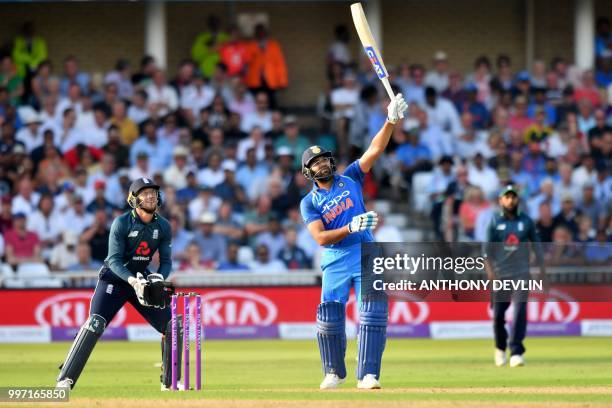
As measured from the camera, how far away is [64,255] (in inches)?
810

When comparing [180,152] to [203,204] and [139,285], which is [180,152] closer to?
[203,204]

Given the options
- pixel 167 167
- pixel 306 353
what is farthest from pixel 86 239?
pixel 306 353

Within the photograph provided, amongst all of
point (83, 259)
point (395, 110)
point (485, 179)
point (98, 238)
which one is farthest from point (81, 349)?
point (485, 179)

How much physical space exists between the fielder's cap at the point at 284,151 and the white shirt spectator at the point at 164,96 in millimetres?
2066

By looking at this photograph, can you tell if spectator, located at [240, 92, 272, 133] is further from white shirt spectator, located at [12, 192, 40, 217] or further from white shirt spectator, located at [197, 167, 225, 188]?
white shirt spectator, located at [12, 192, 40, 217]

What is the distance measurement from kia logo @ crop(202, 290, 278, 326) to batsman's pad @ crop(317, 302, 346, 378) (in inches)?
320

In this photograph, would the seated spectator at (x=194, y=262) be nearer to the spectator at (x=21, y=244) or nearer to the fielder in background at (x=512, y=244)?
the spectator at (x=21, y=244)

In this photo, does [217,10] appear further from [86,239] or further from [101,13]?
[86,239]

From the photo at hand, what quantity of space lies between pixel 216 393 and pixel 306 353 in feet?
19.3

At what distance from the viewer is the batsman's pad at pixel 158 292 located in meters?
11.6

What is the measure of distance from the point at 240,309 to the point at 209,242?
58.3 inches

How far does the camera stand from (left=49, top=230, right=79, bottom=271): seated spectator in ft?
67.2

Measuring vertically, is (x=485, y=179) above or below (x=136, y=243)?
above

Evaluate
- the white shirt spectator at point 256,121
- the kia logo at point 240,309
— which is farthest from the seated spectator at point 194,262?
the white shirt spectator at point 256,121
